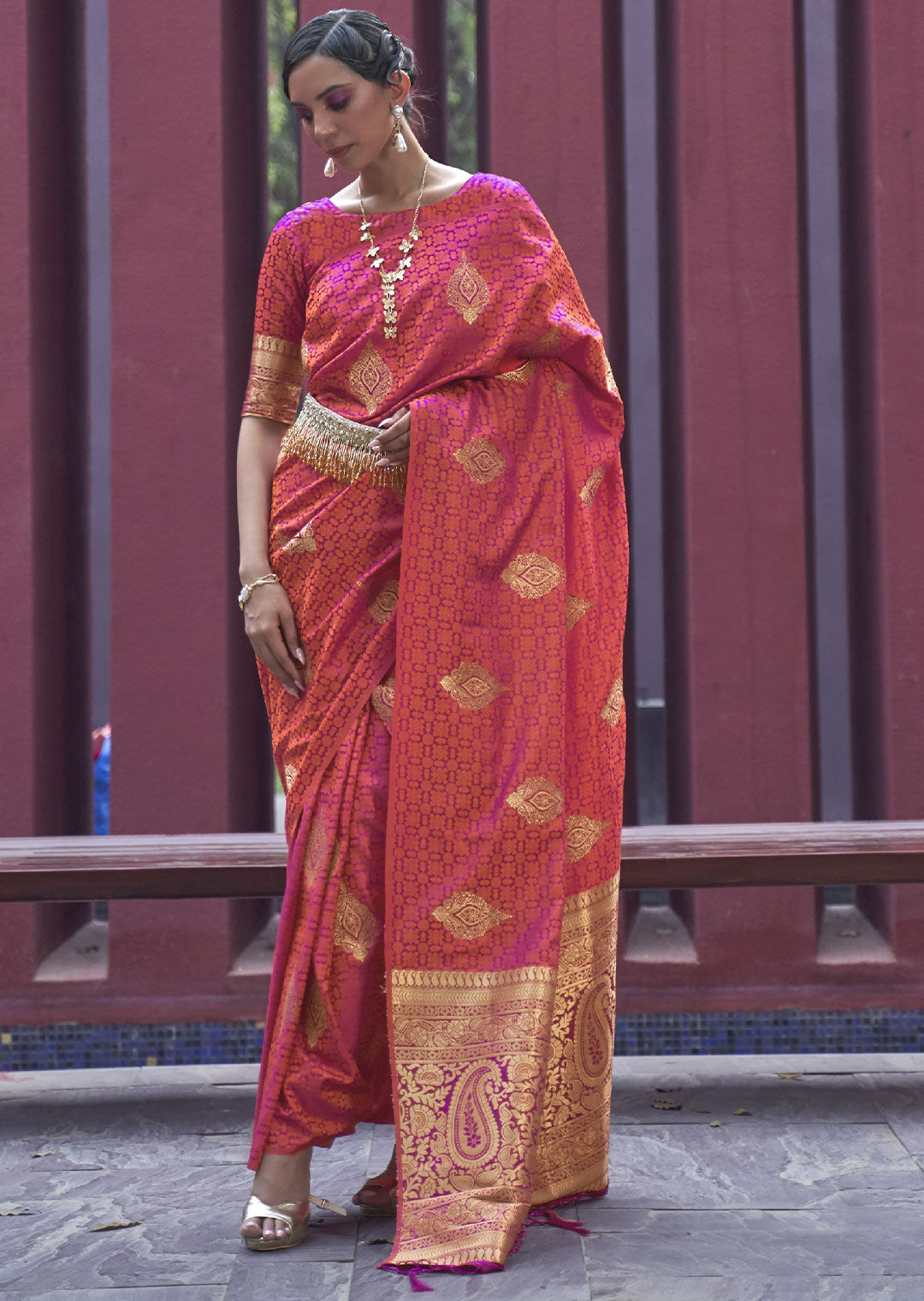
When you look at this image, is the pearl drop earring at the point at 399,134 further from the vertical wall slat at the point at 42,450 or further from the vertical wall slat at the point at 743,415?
the vertical wall slat at the point at 42,450

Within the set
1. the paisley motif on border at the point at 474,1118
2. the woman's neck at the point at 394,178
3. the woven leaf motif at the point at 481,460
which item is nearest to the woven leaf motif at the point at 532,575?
the woven leaf motif at the point at 481,460

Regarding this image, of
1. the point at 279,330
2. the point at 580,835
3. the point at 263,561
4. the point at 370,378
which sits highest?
the point at 279,330

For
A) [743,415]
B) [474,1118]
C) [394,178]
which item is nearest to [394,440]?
[394,178]

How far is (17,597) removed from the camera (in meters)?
3.49

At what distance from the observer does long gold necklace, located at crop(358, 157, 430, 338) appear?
7.22 ft

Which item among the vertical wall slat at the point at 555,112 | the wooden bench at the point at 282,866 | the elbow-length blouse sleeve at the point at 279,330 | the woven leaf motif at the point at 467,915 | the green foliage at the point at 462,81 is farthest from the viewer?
the green foliage at the point at 462,81

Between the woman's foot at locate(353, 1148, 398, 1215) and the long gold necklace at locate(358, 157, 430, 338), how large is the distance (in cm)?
148

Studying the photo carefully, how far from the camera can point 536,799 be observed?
2148 mm

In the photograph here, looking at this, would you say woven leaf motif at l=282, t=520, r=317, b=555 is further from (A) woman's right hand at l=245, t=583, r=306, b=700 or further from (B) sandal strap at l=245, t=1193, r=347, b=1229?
(B) sandal strap at l=245, t=1193, r=347, b=1229

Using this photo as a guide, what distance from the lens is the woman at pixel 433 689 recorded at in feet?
6.91

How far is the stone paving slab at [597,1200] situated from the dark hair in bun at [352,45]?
1.96 m

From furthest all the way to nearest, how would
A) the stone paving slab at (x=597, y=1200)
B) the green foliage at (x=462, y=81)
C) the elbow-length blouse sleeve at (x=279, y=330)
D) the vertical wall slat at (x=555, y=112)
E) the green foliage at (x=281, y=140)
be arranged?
the green foliage at (x=462, y=81), the green foliage at (x=281, y=140), the vertical wall slat at (x=555, y=112), the elbow-length blouse sleeve at (x=279, y=330), the stone paving slab at (x=597, y=1200)

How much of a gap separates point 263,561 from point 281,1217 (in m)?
1.13

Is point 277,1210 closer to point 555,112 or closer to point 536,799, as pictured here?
point 536,799
